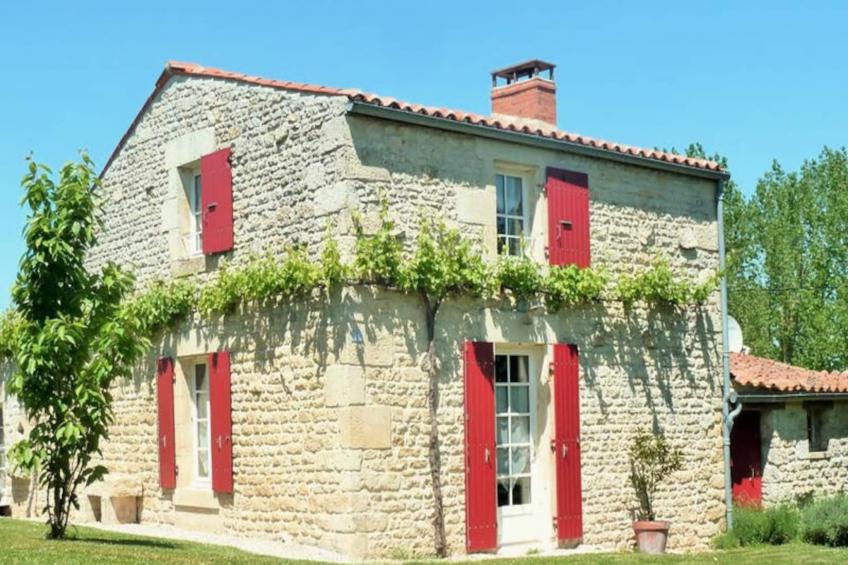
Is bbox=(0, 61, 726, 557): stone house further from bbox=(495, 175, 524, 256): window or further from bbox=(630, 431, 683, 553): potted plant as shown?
bbox=(630, 431, 683, 553): potted plant

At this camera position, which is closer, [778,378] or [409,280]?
[409,280]

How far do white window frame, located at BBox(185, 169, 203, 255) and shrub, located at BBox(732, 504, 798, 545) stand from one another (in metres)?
8.35

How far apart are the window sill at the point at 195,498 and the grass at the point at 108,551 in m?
1.17

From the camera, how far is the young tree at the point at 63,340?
39.5 ft

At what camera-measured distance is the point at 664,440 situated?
15594 mm

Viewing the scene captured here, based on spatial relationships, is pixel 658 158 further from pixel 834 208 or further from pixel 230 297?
pixel 834 208

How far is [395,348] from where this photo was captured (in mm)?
12922

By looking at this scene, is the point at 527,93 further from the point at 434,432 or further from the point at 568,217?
the point at 434,432

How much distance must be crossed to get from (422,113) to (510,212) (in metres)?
2.00

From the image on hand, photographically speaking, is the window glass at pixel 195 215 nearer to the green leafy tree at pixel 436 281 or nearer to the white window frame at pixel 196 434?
the white window frame at pixel 196 434

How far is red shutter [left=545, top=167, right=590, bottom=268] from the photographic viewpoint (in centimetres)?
1458

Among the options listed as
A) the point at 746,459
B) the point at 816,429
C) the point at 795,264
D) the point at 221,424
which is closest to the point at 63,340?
the point at 221,424

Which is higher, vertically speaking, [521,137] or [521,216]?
[521,137]

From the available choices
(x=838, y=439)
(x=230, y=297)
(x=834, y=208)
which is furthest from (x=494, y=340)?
(x=834, y=208)
